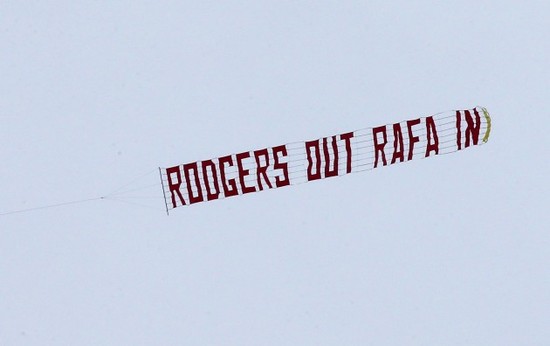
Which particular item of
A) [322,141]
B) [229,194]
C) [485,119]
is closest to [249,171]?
[229,194]

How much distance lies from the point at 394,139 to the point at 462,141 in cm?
62

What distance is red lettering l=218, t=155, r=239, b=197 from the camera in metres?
6.77

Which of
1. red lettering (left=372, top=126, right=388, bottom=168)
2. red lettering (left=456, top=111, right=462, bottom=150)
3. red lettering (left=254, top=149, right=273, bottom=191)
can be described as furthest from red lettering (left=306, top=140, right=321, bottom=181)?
red lettering (left=456, top=111, right=462, bottom=150)

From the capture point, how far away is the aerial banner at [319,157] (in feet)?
22.2

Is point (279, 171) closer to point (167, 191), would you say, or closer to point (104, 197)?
point (167, 191)

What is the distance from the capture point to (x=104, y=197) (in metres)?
7.64

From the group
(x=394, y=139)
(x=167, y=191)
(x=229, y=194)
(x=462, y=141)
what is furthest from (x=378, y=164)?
(x=167, y=191)

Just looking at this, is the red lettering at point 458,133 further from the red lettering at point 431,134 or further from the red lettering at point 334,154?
the red lettering at point 334,154

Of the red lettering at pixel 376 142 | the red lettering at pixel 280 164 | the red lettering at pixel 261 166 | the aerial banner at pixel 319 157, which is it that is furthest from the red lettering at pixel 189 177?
the red lettering at pixel 376 142

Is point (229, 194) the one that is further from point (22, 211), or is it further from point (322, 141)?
point (22, 211)

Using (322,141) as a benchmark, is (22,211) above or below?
below

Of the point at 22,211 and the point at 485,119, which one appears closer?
the point at 485,119

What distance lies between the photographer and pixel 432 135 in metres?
7.07

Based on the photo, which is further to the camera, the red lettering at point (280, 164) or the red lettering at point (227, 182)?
the red lettering at point (280, 164)
